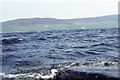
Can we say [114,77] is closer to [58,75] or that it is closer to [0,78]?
[58,75]

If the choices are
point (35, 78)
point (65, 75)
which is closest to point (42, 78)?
point (35, 78)

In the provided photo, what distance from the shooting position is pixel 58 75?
6055mm

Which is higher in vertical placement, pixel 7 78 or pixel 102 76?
pixel 102 76

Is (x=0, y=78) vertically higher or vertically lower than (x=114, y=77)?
lower

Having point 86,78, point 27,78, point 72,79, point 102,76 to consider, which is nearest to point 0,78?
point 27,78

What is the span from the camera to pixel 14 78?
656 centimetres

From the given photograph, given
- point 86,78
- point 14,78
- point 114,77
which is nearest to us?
point 114,77

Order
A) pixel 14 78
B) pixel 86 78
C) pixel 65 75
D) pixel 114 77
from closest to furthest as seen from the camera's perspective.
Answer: pixel 114 77
pixel 86 78
pixel 65 75
pixel 14 78

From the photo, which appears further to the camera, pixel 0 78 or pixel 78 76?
pixel 0 78

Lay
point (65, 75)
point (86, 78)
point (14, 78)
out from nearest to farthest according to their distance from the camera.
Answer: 1. point (86, 78)
2. point (65, 75)
3. point (14, 78)

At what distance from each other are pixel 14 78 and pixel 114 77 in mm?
3556

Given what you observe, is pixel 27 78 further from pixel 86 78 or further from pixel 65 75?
pixel 86 78

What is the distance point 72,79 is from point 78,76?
23 cm

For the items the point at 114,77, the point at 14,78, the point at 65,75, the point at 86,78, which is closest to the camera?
the point at 114,77
